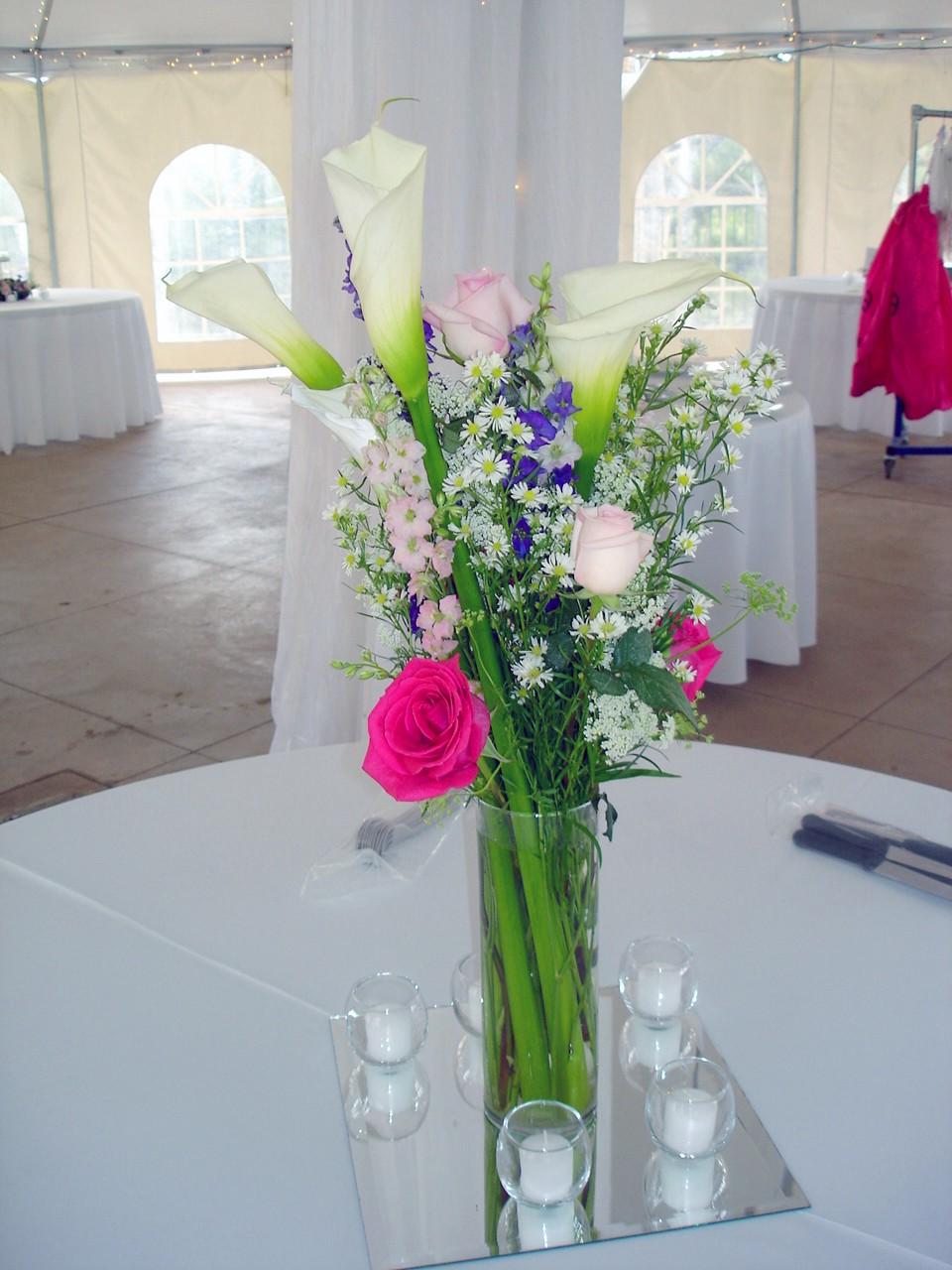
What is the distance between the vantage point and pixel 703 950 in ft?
3.57

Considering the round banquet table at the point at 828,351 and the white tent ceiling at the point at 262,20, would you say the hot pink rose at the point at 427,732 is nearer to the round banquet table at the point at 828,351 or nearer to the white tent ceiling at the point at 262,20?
the round banquet table at the point at 828,351

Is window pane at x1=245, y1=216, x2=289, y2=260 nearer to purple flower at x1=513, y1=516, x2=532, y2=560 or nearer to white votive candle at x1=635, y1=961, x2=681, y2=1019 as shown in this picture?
white votive candle at x1=635, y1=961, x2=681, y2=1019

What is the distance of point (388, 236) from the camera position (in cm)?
65

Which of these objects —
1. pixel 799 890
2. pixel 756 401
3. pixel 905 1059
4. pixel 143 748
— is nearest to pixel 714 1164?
pixel 905 1059

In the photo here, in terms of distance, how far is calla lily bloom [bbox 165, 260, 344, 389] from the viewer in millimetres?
686

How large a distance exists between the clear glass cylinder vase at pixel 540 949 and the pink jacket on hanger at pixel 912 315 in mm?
5390

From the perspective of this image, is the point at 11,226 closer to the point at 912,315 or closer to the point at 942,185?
the point at 942,185

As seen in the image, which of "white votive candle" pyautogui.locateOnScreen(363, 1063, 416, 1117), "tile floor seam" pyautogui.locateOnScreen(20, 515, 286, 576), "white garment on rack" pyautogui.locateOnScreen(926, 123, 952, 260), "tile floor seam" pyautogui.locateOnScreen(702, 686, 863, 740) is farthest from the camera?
"white garment on rack" pyautogui.locateOnScreen(926, 123, 952, 260)

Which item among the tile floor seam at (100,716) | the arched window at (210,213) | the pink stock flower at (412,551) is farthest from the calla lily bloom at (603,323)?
the arched window at (210,213)

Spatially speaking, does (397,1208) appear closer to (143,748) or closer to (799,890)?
(799,890)

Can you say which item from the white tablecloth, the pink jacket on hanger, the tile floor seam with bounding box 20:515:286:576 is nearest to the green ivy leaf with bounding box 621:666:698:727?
the white tablecloth

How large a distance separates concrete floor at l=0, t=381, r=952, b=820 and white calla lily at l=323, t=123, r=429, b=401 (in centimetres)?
250

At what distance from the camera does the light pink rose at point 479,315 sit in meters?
0.72

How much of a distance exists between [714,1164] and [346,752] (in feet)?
2.33
